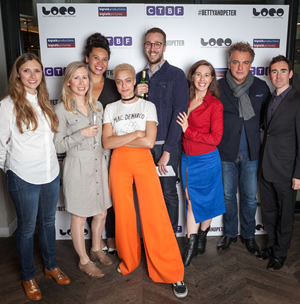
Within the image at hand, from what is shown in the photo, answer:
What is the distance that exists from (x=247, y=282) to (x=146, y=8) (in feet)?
9.30

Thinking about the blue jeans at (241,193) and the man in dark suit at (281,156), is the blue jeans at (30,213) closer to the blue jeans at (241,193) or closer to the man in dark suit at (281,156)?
the blue jeans at (241,193)

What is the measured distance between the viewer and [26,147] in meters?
2.21

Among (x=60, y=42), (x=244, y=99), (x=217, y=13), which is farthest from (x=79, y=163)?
(x=217, y=13)

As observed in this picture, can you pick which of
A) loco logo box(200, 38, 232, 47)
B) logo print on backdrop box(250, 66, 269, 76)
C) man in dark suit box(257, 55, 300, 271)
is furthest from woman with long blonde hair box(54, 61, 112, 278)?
logo print on backdrop box(250, 66, 269, 76)

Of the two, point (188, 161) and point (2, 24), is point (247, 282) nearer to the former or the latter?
point (188, 161)

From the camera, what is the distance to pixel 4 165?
2.30 m

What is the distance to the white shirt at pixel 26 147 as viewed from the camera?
7.12ft

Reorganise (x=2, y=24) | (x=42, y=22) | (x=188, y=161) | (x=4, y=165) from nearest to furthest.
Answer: (x=4, y=165) → (x=188, y=161) → (x=42, y=22) → (x=2, y=24)

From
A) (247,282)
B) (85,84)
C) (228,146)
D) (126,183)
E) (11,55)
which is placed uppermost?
(11,55)

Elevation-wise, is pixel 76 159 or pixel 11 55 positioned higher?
pixel 11 55

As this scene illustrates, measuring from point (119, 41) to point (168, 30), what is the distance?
54 centimetres

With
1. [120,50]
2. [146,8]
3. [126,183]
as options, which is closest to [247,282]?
[126,183]

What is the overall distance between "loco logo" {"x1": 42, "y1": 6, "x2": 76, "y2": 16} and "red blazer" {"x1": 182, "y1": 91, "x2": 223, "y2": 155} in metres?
1.69

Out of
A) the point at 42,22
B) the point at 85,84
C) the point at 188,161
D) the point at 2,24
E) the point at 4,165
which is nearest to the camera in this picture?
the point at 4,165
